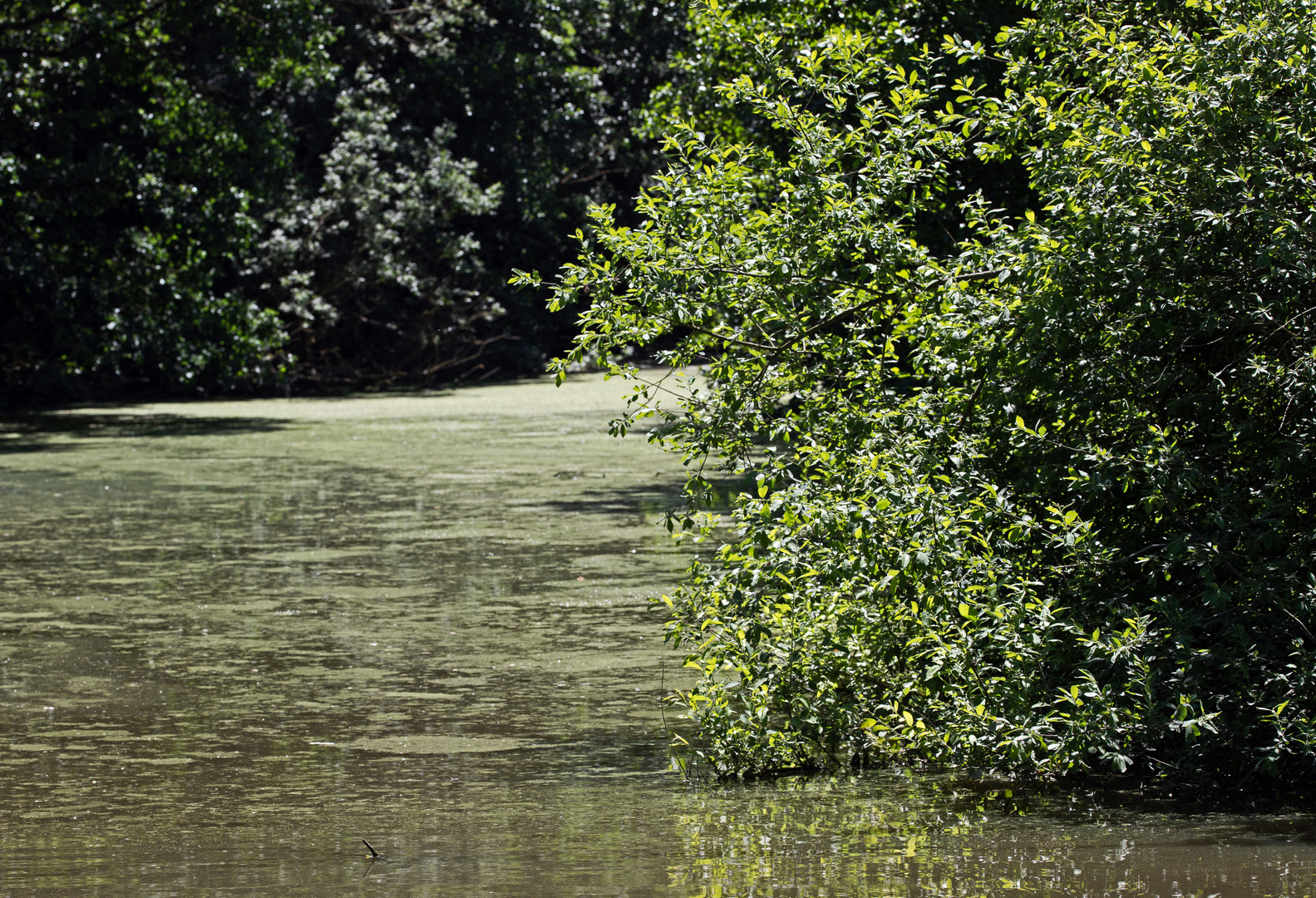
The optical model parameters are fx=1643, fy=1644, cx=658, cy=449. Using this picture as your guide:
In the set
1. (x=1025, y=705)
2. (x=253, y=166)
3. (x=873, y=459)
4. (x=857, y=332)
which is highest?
(x=253, y=166)

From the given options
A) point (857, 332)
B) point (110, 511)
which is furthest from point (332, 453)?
point (857, 332)

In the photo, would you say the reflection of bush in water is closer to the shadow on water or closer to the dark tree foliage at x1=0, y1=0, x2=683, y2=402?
the shadow on water

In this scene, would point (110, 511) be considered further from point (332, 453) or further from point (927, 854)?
point (927, 854)

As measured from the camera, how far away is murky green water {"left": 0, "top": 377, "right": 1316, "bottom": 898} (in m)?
4.89

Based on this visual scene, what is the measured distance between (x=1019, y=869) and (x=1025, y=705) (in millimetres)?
957

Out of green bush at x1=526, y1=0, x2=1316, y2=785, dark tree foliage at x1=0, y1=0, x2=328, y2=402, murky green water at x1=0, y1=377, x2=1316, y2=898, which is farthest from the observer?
dark tree foliage at x1=0, y1=0, x2=328, y2=402

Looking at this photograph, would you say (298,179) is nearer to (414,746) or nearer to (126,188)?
(126,188)

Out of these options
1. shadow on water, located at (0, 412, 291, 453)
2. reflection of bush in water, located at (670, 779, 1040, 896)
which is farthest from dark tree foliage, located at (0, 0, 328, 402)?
reflection of bush in water, located at (670, 779, 1040, 896)

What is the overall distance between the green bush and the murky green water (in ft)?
1.24

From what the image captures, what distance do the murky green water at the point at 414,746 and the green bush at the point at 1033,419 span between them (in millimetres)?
378

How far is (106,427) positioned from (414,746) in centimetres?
1672

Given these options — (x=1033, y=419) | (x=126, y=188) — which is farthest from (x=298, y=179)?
(x=1033, y=419)

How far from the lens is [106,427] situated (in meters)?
22.0

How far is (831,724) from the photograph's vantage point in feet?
20.1
